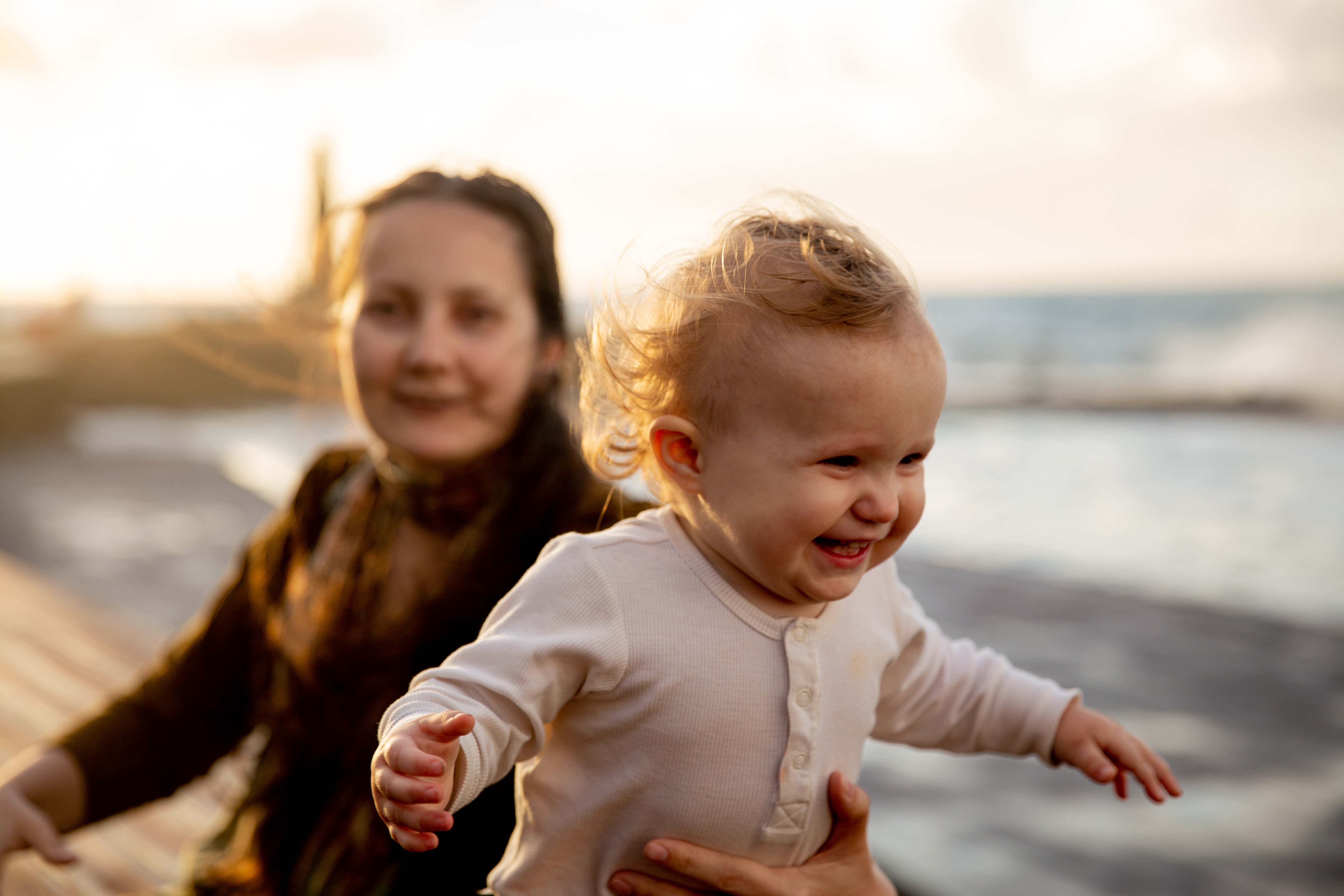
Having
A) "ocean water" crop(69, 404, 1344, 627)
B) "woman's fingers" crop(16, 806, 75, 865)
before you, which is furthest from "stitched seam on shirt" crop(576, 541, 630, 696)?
"ocean water" crop(69, 404, 1344, 627)

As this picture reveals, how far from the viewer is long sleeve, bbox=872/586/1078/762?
3.94ft

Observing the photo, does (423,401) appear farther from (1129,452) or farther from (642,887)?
(1129,452)

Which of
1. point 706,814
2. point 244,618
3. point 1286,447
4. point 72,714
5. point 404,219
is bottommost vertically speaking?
point 1286,447

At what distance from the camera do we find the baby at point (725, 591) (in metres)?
0.96

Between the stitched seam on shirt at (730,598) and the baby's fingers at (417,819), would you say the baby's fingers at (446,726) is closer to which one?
the baby's fingers at (417,819)

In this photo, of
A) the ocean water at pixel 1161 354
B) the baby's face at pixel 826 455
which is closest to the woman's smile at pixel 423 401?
the baby's face at pixel 826 455

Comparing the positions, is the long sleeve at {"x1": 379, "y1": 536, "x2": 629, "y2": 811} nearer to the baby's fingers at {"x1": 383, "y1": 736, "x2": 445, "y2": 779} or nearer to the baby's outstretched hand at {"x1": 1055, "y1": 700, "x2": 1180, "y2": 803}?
the baby's fingers at {"x1": 383, "y1": 736, "x2": 445, "y2": 779}

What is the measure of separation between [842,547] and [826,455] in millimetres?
100

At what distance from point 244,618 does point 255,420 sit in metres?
15.0

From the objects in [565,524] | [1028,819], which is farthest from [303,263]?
[1028,819]

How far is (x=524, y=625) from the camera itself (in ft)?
3.25

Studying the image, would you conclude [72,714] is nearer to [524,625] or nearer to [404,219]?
[404,219]

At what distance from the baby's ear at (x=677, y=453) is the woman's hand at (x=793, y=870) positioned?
1.13ft

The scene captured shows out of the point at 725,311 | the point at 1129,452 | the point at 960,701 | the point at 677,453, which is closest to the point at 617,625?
the point at 677,453
